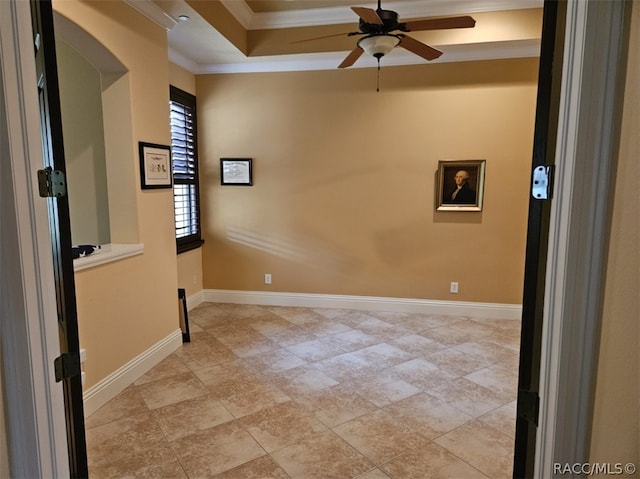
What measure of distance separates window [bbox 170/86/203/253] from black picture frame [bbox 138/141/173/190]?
0.89 metres

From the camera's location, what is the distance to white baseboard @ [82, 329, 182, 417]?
8.65 feet

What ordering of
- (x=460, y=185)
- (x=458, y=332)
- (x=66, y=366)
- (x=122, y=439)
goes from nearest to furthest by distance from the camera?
1. (x=66, y=366)
2. (x=122, y=439)
3. (x=458, y=332)
4. (x=460, y=185)

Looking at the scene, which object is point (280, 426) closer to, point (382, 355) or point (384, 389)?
point (384, 389)

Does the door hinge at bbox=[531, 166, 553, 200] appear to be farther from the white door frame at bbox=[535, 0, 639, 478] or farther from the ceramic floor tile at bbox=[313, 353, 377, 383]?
the ceramic floor tile at bbox=[313, 353, 377, 383]

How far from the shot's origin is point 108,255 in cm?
277

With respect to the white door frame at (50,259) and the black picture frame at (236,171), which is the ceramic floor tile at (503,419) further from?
the black picture frame at (236,171)

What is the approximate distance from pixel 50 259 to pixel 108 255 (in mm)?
1718

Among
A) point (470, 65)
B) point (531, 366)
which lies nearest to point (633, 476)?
point (531, 366)

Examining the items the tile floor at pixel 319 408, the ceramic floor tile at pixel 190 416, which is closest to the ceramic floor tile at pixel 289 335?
the tile floor at pixel 319 408

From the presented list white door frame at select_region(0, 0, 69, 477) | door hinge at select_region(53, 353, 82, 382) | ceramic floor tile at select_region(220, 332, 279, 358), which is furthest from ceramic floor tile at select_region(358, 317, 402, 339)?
white door frame at select_region(0, 0, 69, 477)

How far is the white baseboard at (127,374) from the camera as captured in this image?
104 inches

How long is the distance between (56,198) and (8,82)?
0.34 meters

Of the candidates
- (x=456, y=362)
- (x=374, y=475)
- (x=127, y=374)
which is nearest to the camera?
(x=374, y=475)

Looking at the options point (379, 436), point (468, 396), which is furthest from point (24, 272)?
point (468, 396)
